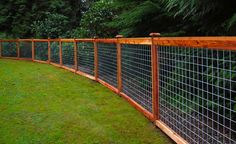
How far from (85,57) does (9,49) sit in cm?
868

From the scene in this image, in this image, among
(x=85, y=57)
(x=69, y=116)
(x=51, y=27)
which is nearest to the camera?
(x=69, y=116)

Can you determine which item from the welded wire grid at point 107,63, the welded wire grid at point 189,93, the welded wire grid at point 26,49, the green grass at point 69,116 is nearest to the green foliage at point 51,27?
the welded wire grid at point 26,49

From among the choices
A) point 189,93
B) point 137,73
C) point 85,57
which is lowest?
point 189,93

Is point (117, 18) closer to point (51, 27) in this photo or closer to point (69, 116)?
point (69, 116)

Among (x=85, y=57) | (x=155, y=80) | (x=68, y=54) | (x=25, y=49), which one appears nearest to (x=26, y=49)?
(x=25, y=49)

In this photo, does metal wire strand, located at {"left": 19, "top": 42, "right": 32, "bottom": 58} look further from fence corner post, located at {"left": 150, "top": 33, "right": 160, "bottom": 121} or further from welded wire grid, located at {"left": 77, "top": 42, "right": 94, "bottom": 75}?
fence corner post, located at {"left": 150, "top": 33, "right": 160, "bottom": 121}

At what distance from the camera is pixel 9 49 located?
1927 cm

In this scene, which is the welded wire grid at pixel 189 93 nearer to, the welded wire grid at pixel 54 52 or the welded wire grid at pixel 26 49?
the welded wire grid at pixel 54 52

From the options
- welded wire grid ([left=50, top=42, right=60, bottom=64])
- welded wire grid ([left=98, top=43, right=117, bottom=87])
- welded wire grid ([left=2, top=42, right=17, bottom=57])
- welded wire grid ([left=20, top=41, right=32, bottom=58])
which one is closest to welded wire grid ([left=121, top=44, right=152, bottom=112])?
welded wire grid ([left=98, top=43, right=117, bottom=87])

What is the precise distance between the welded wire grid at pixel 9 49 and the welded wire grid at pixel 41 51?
6.77 feet

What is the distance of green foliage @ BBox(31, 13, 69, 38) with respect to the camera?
2023 cm

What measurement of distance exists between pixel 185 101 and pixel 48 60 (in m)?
11.6

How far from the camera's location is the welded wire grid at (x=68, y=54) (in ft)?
43.9

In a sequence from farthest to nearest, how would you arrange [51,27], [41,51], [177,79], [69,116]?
[51,27] < [41,51] < [69,116] < [177,79]
